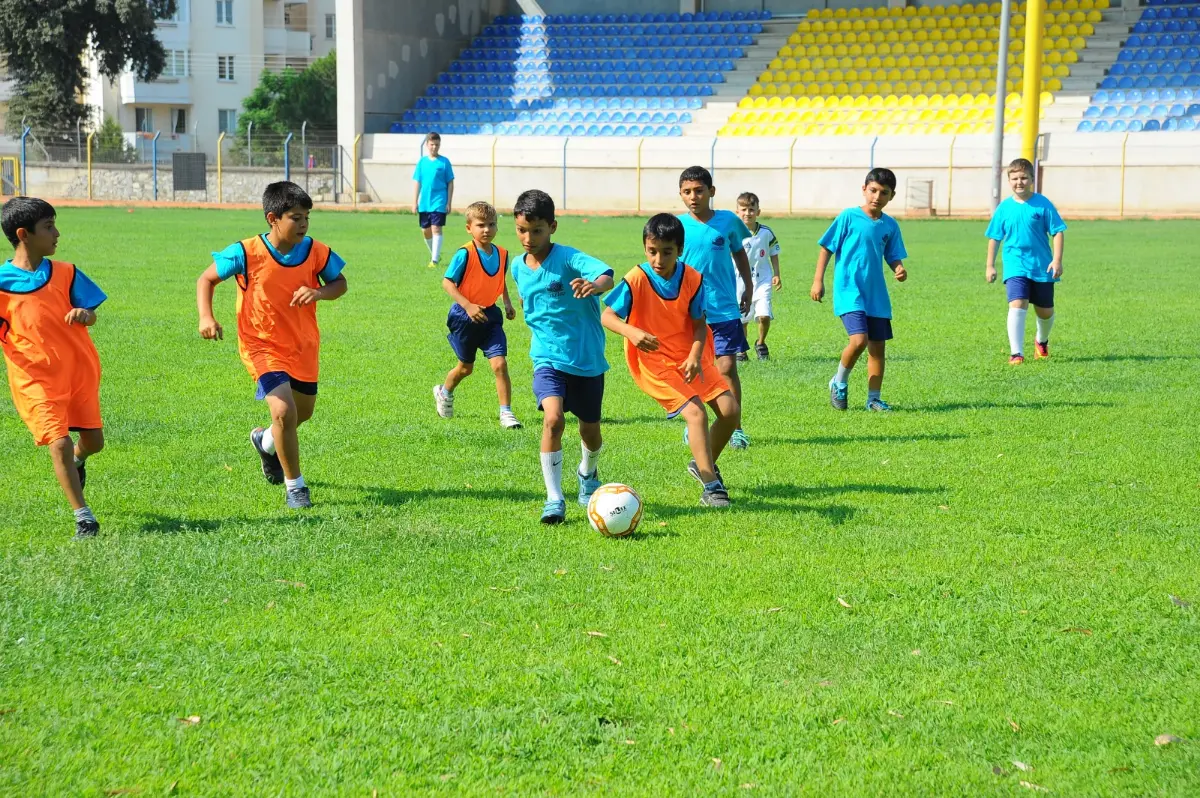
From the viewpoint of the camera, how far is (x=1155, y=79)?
122 feet

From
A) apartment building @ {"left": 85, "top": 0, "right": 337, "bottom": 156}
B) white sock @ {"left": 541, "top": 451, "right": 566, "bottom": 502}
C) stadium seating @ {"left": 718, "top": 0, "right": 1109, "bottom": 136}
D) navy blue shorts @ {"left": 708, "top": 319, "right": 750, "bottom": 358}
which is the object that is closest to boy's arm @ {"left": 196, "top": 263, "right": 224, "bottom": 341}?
white sock @ {"left": 541, "top": 451, "right": 566, "bottom": 502}

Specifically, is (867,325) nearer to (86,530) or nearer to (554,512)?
(554,512)

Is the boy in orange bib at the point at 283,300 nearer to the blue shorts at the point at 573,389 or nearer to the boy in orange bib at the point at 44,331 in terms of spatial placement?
the boy in orange bib at the point at 44,331

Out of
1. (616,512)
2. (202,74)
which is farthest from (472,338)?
(202,74)

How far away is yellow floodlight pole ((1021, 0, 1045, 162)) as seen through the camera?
27.2 metres

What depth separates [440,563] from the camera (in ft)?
19.1

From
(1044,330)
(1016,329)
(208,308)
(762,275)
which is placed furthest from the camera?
(762,275)

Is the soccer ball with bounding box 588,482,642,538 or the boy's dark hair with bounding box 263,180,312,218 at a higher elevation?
the boy's dark hair with bounding box 263,180,312,218

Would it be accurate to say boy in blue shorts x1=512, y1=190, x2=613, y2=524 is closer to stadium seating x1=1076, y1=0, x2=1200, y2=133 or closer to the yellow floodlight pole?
the yellow floodlight pole

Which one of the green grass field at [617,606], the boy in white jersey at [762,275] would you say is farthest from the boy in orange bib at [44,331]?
the boy in white jersey at [762,275]

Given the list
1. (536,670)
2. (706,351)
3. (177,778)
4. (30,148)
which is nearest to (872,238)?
(706,351)

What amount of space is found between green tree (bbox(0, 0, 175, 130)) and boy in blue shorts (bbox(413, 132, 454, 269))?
34.9m

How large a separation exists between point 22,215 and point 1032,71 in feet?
82.2

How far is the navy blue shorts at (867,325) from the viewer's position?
977 centimetres
